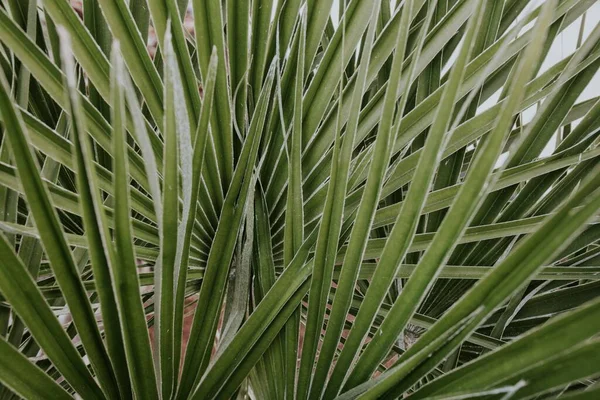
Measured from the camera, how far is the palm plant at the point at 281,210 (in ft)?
0.86

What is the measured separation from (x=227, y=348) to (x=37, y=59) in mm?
347

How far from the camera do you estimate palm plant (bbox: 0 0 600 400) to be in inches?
10.3

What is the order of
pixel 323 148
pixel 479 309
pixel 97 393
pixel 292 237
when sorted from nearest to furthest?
pixel 479 309 → pixel 97 393 → pixel 292 237 → pixel 323 148

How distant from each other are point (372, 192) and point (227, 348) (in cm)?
20

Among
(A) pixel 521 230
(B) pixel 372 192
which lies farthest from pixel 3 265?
(A) pixel 521 230

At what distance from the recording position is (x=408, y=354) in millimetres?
328

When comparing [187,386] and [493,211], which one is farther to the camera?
[493,211]

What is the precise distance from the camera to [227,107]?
0.49 m

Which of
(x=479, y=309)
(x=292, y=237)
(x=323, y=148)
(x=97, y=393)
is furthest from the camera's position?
(x=323, y=148)

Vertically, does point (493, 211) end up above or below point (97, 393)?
above

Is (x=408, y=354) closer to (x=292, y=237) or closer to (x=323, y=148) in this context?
(x=292, y=237)

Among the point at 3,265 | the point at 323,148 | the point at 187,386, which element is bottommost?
the point at 187,386

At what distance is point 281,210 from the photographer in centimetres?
60

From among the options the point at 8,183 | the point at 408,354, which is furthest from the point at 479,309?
the point at 8,183
